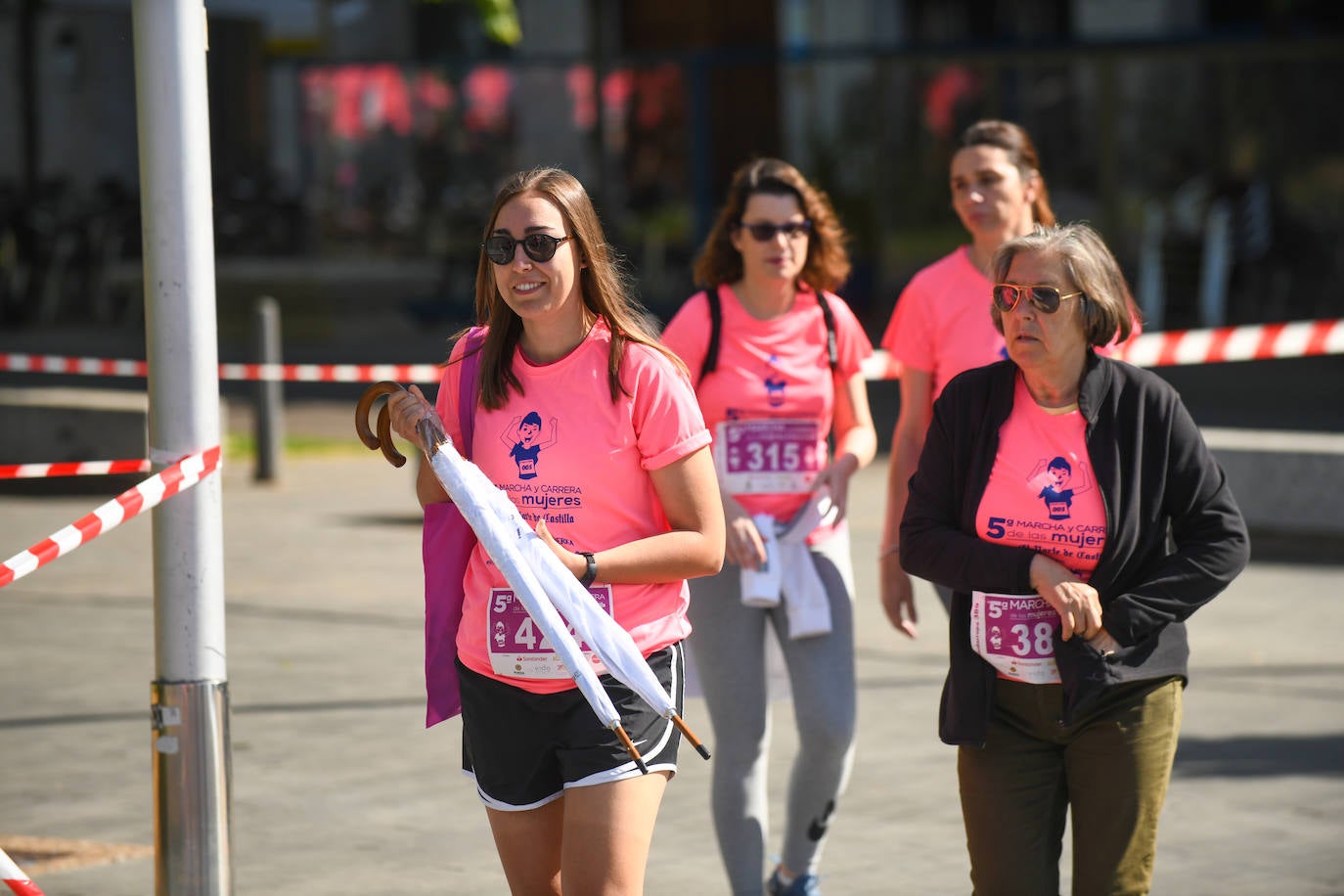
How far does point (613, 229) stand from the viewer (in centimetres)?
2323

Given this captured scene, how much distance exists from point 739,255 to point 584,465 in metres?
1.81

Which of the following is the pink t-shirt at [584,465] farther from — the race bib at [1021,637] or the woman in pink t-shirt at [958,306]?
the woman in pink t-shirt at [958,306]

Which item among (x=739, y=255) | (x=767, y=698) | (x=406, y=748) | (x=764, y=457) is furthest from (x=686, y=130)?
(x=767, y=698)

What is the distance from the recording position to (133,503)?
4.19 meters

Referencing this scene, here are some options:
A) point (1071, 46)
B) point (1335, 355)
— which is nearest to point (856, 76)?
point (1071, 46)

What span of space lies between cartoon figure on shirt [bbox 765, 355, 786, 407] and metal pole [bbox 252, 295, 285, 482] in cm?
790

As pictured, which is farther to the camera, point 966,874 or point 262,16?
point 262,16

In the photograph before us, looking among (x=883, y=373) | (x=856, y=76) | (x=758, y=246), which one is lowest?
(x=883, y=373)

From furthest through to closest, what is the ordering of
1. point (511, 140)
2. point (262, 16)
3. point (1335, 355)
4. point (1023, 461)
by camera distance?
point (262, 16)
point (511, 140)
point (1335, 355)
point (1023, 461)

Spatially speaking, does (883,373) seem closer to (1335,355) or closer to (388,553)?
(388,553)

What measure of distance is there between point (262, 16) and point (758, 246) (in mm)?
23944

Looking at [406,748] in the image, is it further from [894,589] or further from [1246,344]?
[1246,344]

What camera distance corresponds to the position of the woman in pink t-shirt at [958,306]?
495 centimetres

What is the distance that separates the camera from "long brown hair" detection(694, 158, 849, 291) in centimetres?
520
